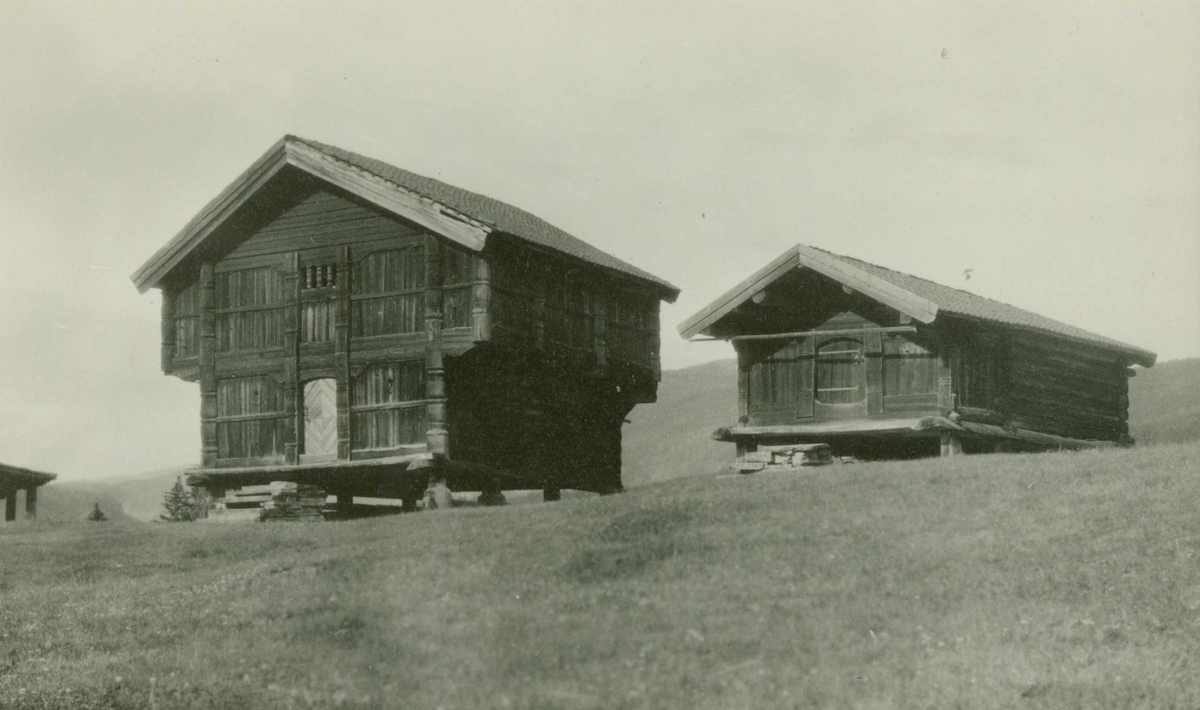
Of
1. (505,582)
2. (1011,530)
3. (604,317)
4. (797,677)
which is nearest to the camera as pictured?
(797,677)

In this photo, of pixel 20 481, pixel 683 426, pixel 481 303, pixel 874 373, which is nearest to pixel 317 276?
pixel 481 303

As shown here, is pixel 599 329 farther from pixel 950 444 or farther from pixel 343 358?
pixel 950 444

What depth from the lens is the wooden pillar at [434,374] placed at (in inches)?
1107

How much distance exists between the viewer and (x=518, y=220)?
32969 mm

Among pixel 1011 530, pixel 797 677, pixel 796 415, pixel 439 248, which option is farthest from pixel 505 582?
pixel 796 415

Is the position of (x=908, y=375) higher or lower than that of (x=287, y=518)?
higher

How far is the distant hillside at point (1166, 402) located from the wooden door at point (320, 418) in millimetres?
33994

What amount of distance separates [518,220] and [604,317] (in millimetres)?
2880

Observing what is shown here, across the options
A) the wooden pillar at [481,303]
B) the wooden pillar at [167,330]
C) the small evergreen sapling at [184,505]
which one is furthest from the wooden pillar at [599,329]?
the small evergreen sapling at [184,505]

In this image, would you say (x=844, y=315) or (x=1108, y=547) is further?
(x=844, y=315)

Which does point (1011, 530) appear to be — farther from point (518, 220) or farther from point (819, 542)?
point (518, 220)

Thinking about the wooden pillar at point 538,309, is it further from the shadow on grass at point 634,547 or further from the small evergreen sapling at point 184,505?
the small evergreen sapling at point 184,505

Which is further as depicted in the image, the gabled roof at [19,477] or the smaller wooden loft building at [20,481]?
the smaller wooden loft building at [20,481]

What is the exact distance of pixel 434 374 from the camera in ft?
92.6
